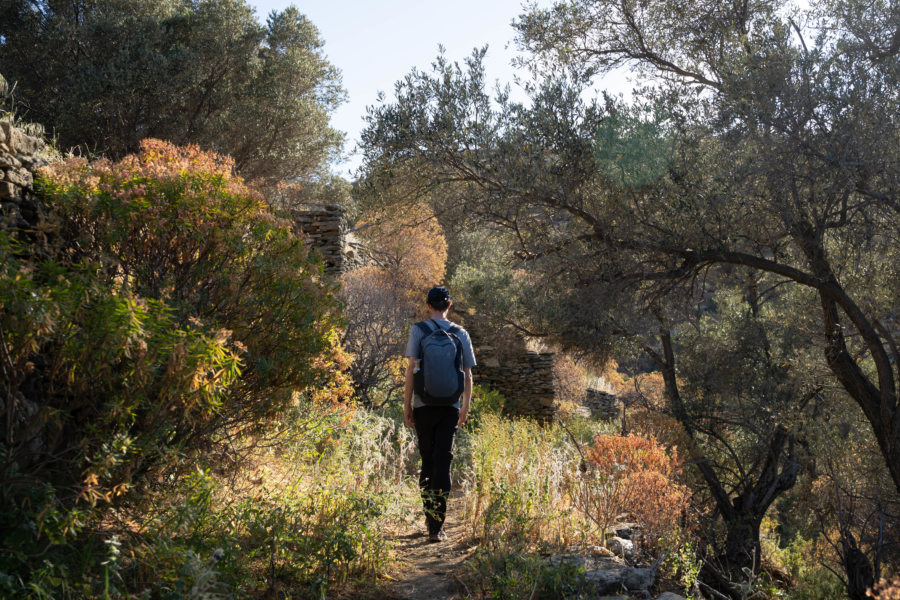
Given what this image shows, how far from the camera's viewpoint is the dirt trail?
409cm

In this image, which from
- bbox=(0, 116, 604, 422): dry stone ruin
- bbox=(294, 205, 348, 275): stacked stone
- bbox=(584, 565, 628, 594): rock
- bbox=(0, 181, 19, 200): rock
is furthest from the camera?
bbox=(294, 205, 348, 275): stacked stone

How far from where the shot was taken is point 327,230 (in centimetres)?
1217

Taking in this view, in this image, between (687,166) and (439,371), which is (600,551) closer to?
(439,371)

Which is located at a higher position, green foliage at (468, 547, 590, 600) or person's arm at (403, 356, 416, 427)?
person's arm at (403, 356, 416, 427)

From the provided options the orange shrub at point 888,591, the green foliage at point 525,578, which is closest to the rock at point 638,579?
the green foliage at point 525,578

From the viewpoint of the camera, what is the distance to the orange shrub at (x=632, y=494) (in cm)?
514

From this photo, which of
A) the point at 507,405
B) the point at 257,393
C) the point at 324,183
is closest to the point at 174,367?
the point at 257,393

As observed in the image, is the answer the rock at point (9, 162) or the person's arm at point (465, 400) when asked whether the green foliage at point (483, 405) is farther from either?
the rock at point (9, 162)

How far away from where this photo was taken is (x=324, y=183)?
19.8 m

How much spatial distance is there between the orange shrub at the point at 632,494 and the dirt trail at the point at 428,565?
1.18 meters

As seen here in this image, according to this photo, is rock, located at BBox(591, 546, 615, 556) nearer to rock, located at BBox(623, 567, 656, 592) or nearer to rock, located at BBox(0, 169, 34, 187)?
rock, located at BBox(623, 567, 656, 592)

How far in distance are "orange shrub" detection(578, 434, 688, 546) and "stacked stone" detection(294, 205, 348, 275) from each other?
729 centimetres

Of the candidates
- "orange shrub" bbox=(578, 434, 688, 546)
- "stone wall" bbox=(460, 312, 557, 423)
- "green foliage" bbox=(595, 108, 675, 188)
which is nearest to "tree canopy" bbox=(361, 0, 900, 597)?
"green foliage" bbox=(595, 108, 675, 188)

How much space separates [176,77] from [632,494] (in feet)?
47.8
